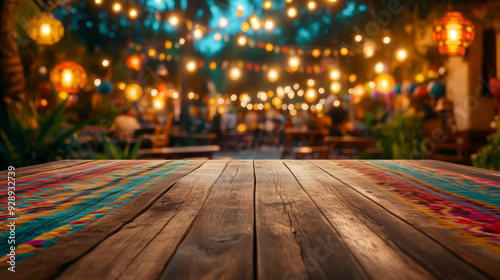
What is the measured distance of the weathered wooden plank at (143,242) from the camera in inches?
31.7

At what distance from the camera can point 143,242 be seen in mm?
985

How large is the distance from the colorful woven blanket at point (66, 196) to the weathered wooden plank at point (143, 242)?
17 centimetres

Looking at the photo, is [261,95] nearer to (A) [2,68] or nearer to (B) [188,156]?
(B) [188,156]

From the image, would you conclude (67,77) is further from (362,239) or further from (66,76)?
(362,239)

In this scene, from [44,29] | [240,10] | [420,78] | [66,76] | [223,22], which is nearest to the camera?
[44,29]

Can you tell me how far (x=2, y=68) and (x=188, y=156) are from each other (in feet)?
8.33

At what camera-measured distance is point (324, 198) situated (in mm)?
1526

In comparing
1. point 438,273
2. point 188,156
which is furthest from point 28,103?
point 438,273

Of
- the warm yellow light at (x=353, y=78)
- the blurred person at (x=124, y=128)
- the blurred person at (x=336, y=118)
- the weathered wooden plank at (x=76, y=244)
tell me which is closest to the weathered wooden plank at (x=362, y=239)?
the weathered wooden plank at (x=76, y=244)

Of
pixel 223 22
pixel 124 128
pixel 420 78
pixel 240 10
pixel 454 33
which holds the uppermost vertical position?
pixel 240 10

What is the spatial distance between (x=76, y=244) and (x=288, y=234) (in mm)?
539

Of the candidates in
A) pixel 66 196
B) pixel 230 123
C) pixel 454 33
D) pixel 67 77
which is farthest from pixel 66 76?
pixel 230 123

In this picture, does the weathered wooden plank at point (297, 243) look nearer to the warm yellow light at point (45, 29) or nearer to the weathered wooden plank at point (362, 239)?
the weathered wooden plank at point (362, 239)

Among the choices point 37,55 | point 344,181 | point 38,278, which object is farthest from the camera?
point 37,55
